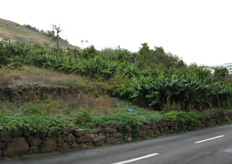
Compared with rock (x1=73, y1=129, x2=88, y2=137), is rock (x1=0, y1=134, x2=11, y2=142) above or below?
above

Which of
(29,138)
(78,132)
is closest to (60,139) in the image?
(78,132)

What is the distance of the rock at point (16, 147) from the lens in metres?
6.50

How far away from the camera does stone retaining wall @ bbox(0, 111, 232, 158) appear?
6.60 m

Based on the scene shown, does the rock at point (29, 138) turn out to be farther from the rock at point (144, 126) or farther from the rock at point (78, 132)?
the rock at point (144, 126)

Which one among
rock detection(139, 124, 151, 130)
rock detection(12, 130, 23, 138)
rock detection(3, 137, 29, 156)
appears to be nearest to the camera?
rock detection(3, 137, 29, 156)

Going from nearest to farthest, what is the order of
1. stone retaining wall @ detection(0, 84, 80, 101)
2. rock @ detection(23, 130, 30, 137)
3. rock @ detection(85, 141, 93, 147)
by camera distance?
rock @ detection(23, 130, 30, 137)
rock @ detection(85, 141, 93, 147)
stone retaining wall @ detection(0, 84, 80, 101)

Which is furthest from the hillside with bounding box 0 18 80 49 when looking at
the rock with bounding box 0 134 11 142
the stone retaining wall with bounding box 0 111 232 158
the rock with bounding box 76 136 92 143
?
the rock with bounding box 0 134 11 142

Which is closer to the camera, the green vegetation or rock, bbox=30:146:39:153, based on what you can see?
rock, bbox=30:146:39:153

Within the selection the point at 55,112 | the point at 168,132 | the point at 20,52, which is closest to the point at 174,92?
the point at 168,132

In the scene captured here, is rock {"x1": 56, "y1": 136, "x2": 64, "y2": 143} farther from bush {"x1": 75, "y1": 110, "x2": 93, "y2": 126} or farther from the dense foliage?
the dense foliage

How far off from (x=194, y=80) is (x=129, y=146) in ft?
28.0

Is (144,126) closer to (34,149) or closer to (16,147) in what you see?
(34,149)

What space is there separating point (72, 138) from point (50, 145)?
880 mm

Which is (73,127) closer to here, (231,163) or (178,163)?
(178,163)
